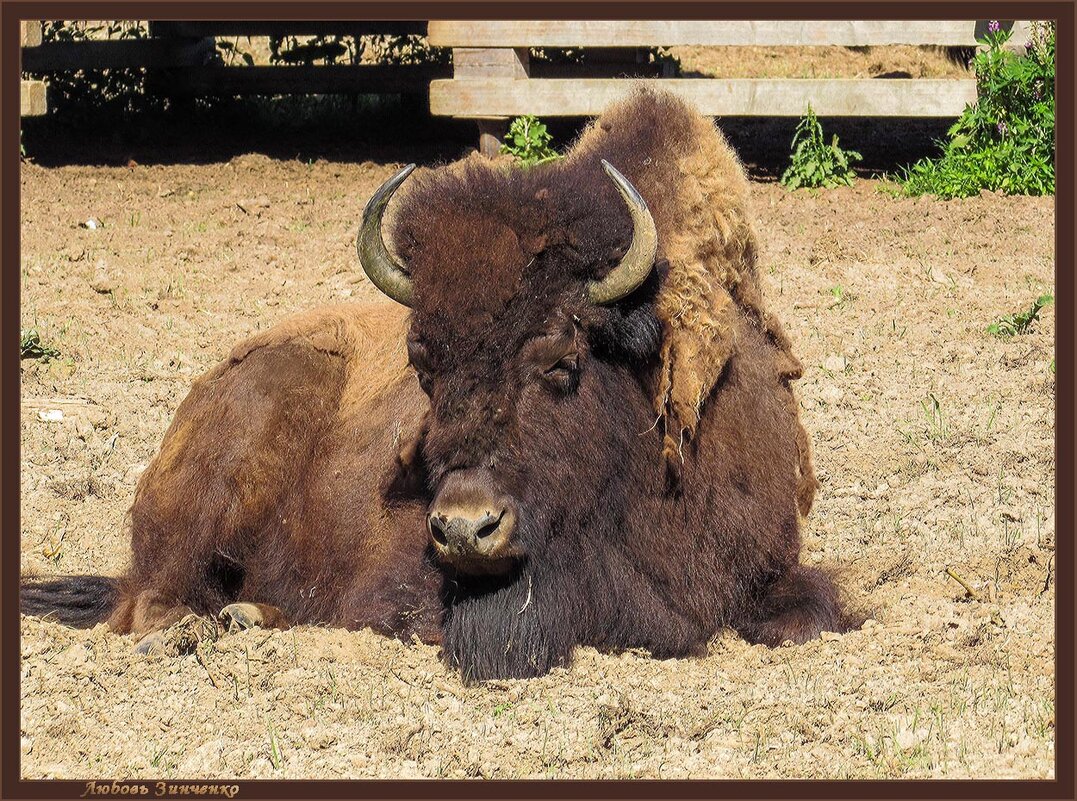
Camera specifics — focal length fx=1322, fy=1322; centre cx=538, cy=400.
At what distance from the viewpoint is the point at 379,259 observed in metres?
4.93

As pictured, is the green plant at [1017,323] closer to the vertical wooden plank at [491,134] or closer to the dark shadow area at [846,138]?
the dark shadow area at [846,138]

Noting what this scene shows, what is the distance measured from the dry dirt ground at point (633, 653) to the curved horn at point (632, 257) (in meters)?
1.38

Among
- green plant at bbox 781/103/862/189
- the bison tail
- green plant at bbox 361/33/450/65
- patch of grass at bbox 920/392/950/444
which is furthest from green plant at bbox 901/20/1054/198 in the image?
the bison tail

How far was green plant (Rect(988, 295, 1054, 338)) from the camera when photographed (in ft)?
28.8

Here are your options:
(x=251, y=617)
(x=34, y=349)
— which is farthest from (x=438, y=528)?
(x=34, y=349)

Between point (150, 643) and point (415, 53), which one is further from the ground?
point (415, 53)

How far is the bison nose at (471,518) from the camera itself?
4453 millimetres

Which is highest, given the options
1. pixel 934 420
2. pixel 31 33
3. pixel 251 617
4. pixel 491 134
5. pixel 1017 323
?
pixel 31 33

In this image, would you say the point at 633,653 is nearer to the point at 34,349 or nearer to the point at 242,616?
the point at 242,616

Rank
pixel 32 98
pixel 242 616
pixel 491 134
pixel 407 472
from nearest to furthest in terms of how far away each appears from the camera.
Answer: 1. pixel 407 472
2. pixel 242 616
3. pixel 32 98
4. pixel 491 134

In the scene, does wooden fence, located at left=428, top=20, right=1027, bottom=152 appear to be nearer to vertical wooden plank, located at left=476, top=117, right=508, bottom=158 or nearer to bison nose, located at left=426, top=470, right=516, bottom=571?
vertical wooden plank, located at left=476, top=117, right=508, bottom=158

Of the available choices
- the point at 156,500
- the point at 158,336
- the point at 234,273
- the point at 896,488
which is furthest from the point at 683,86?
the point at 156,500

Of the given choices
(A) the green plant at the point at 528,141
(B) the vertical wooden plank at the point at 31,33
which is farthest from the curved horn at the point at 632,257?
(B) the vertical wooden plank at the point at 31,33

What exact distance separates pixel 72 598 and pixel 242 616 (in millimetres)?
938
